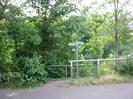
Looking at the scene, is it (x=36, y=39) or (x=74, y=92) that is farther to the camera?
(x=36, y=39)

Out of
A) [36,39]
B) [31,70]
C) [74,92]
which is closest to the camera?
[74,92]

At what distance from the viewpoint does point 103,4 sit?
59.1 feet

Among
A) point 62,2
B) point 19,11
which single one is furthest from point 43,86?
point 62,2

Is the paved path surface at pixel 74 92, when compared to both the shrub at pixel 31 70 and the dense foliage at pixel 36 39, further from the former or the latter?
the dense foliage at pixel 36 39

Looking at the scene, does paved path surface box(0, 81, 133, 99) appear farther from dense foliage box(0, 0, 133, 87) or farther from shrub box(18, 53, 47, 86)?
dense foliage box(0, 0, 133, 87)

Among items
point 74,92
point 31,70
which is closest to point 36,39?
point 31,70

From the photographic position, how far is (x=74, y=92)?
Answer: 30.9ft

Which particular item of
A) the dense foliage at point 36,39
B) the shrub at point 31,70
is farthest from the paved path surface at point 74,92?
the dense foliage at point 36,39

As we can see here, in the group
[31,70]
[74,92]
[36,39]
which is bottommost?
[74,92]

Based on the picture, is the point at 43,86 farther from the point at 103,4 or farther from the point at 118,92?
the point at 103,4

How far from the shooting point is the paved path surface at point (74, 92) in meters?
8.77

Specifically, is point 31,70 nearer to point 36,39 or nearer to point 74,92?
point 36,39

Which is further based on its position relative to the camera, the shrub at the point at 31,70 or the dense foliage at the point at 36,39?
the dense foliage at the point at 36,39

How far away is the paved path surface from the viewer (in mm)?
8770
